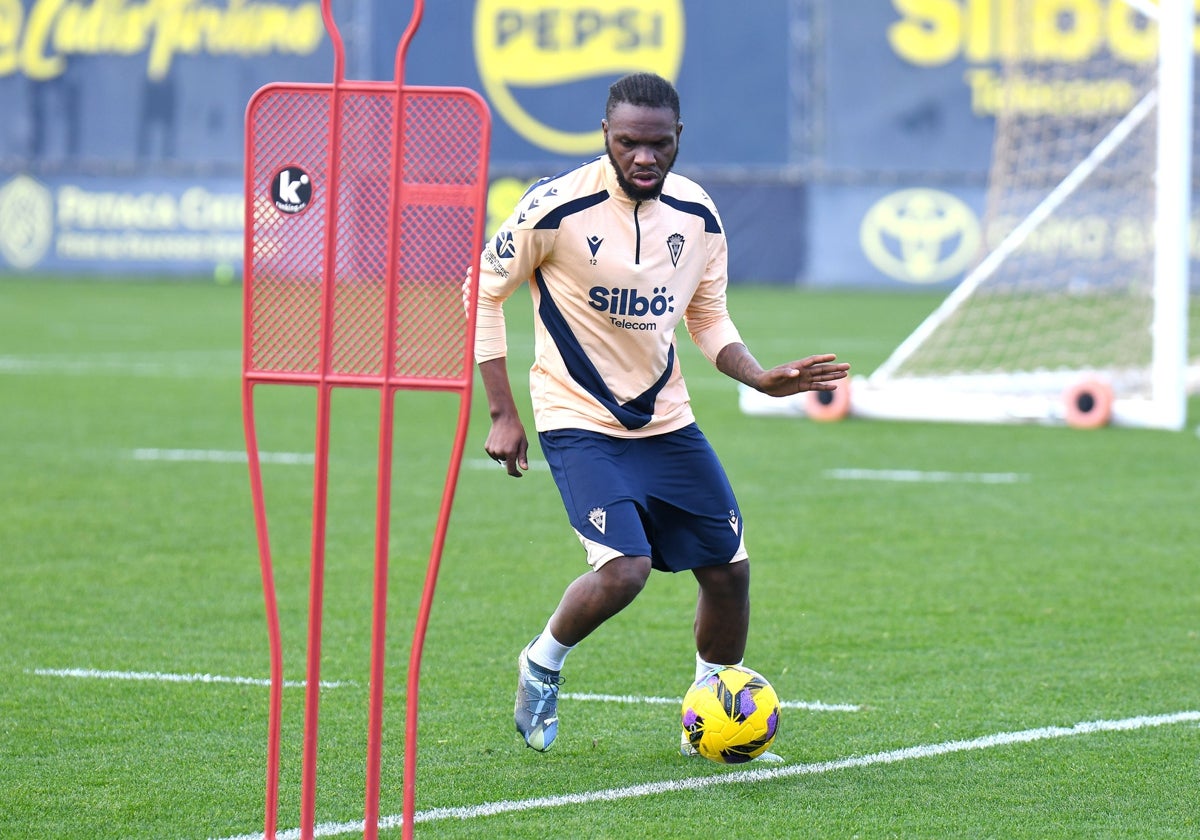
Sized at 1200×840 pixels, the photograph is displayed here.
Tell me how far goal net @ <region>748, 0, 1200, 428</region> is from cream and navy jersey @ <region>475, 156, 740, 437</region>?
833 centimetres

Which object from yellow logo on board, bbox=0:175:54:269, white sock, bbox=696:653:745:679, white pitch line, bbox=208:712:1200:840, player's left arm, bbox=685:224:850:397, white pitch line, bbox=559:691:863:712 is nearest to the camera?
white pitch line, bbox=208:712:1200:840

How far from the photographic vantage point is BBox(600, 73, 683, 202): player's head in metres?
4.83

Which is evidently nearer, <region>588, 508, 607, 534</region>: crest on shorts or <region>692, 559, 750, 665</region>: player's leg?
<region>588, 508, 607, 534</region>: crest on shorts

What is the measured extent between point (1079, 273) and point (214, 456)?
7657 millimetres

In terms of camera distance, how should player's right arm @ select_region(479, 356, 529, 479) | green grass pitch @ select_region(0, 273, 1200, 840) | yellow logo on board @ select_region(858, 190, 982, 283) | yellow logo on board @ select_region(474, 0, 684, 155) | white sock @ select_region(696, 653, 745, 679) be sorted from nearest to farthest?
1. green grass pitch @ select_region(0, 273, 1200, 840)
2. player's right arm @ select_region(479, 356, 529, 479)
3. white sock @ select_region(696, 653, 745, 679)
4. yellow logo on board @ select_region(858, 190, 982, 283)
5. yellow logo on board @ select_region(474, 0, 684, 155)

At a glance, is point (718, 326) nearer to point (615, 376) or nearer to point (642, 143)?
point (615, 376)

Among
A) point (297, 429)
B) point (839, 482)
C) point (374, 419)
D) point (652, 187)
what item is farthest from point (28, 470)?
point (652, 187)

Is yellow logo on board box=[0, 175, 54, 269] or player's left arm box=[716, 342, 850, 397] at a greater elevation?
yellow logo on board box=[0, 175, 54, 269]

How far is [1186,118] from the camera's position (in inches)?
498

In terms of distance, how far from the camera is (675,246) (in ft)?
16.8

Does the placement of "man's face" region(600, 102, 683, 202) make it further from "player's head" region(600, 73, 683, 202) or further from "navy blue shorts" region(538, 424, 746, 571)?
"navy blue shorts" region(538, 424, 746, 571)

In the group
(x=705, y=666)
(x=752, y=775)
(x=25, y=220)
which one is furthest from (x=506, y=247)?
(x=25, y=220)

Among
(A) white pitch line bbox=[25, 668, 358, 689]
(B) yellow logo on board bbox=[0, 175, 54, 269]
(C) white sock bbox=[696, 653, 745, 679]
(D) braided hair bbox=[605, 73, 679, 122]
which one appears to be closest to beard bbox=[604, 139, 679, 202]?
(D) braided hair bbox=[605, 73, 679, 122]

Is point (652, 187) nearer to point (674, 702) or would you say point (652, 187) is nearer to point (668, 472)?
point (668, 472)
